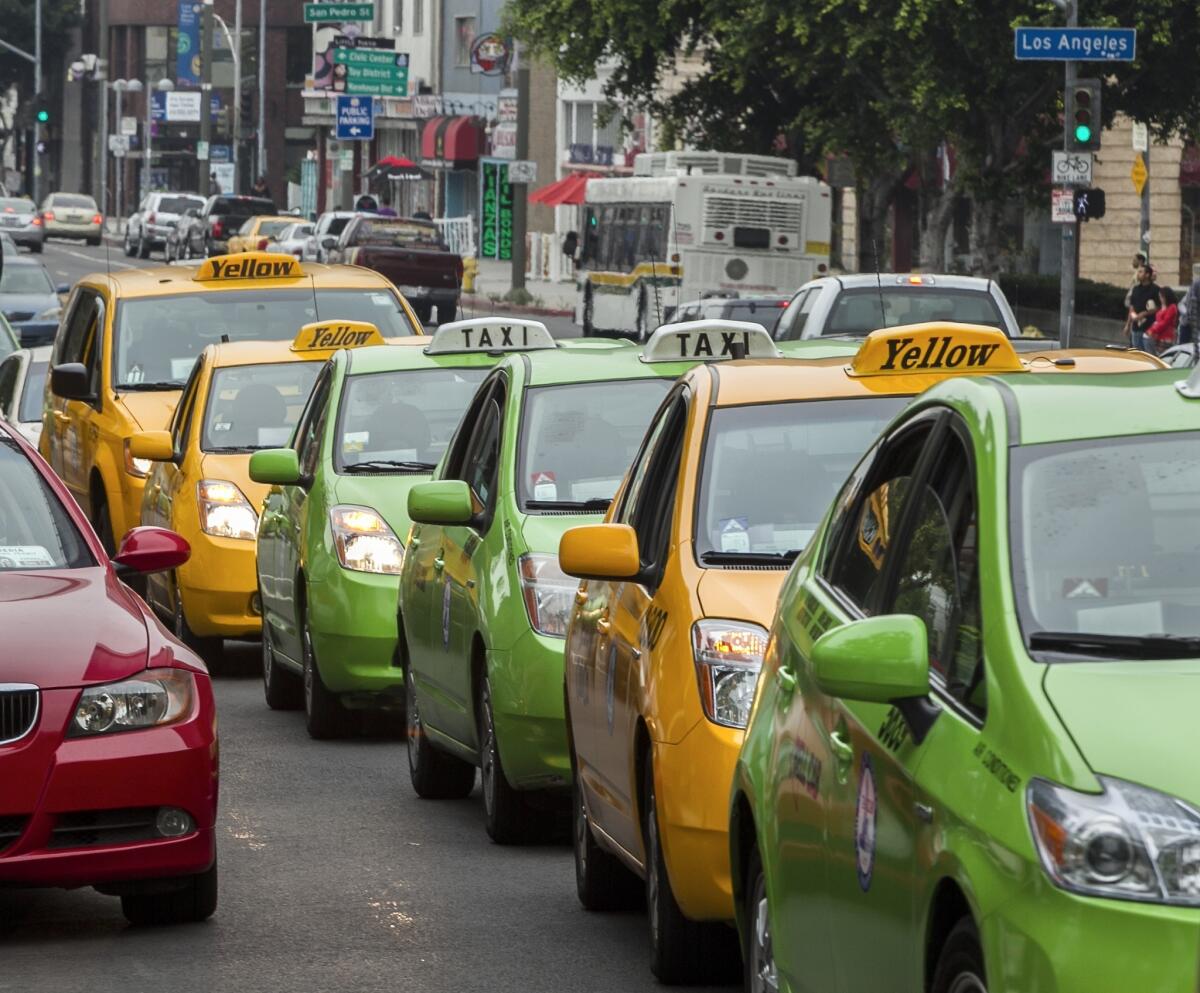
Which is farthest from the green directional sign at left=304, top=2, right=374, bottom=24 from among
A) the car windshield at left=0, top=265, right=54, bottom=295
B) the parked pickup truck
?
the car windshield at left=0, top=265, right=54, bottom=295

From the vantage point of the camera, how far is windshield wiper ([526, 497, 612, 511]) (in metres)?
9.63

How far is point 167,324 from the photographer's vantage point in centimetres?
1780

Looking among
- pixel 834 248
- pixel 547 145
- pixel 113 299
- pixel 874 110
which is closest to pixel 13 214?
pixel 547 145

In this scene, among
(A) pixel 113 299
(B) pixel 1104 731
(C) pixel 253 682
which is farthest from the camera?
(A) pixel 113 299

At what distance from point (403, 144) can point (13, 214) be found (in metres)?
16.9

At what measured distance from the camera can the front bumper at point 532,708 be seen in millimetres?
8945

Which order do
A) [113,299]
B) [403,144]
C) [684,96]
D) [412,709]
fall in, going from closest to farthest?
[412,709]
[113,299]
[684,96]
[403,144]

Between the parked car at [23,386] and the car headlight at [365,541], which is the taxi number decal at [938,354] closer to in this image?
the car headlight at [365,541]

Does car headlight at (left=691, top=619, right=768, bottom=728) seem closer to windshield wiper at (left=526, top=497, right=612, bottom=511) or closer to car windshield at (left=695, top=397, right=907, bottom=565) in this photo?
car windshield at (left=695, top=397, right=907, bottom=565)

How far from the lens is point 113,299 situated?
58.5ft

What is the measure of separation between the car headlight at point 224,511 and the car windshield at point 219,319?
3.06m

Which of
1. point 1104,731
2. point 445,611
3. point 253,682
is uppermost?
point 1104,731

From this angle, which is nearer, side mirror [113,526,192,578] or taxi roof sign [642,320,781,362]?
side mirror [113,526,192,578]

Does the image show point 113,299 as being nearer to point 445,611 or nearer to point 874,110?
point 445,611
